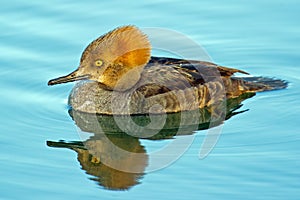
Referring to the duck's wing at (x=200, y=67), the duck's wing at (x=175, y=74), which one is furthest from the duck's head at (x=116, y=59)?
the duck's wing at (x=200, y=67)

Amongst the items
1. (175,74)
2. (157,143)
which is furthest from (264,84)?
(157,143)

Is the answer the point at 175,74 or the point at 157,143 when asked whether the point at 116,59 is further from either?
the point at 157,143

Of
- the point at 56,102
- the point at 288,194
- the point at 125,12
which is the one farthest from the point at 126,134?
the point at 125,12

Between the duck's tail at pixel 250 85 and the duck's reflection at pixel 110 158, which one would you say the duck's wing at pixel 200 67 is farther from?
the duck's reflection at pixel 110 158

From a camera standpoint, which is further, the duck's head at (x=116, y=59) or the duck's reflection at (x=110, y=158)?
the duck's head at (x=116, y=59)

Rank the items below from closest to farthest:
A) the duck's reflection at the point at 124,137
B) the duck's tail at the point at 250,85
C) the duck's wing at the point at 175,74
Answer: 1. the duck's reflection at the point at 124,137
2. the duck's wing at the point at 175,74
3. the duck's tail at the point at 250,85

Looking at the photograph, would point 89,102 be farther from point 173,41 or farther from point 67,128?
point 173,41
